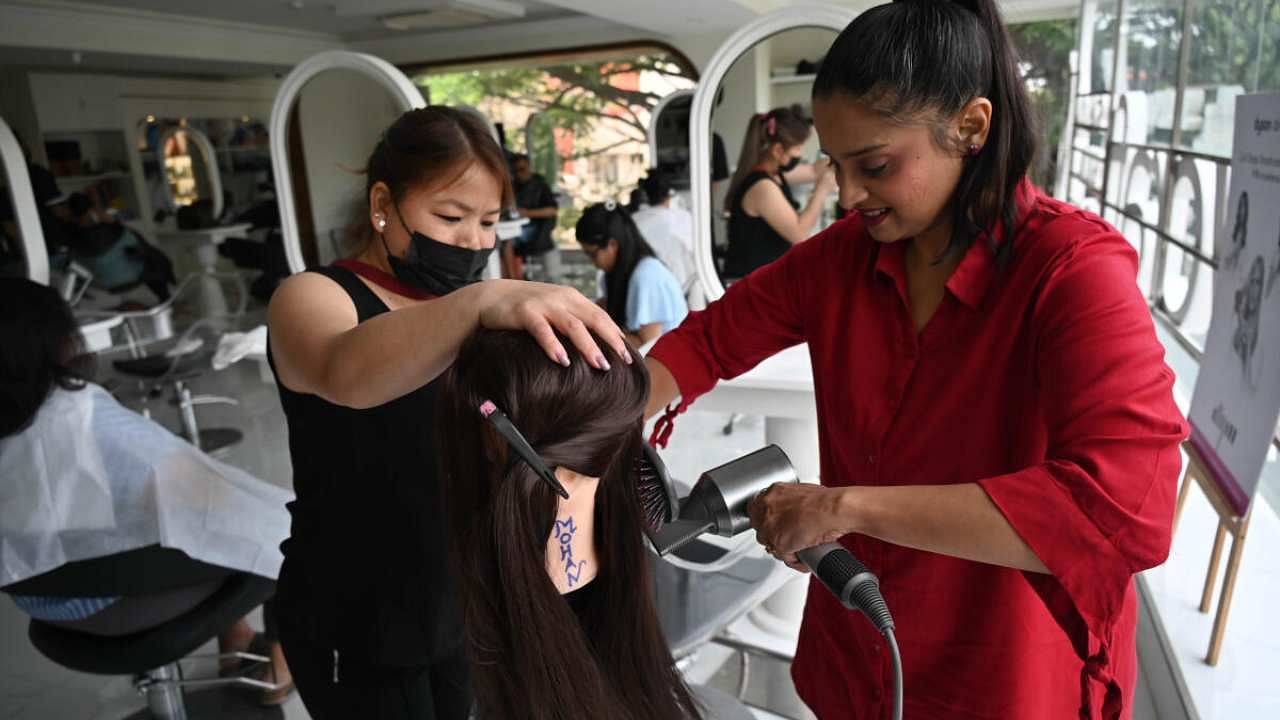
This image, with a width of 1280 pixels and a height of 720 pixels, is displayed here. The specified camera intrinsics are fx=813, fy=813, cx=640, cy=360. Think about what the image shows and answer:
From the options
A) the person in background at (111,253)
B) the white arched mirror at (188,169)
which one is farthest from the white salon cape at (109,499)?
the white arched mirror at (188,169)

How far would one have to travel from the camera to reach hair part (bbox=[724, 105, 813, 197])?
8.68ft

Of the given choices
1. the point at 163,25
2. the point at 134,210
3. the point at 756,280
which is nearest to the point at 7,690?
the point at 756,280

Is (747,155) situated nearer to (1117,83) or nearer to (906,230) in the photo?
(906,230)

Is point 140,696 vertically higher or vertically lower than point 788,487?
lower

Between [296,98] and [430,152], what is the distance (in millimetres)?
2572

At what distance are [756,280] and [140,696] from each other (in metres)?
2.17

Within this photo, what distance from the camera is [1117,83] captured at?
4020 mm

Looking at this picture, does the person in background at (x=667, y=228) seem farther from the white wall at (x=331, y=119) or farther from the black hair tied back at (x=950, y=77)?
the black hair tied back at (x=950, y=77)

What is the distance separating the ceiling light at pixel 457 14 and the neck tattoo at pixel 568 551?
6287 millimetres

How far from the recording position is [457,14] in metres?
6.92

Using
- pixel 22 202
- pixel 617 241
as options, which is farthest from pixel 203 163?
pixel 617 241

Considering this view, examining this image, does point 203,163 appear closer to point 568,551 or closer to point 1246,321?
point 568,551

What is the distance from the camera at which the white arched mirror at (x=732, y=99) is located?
2605mm

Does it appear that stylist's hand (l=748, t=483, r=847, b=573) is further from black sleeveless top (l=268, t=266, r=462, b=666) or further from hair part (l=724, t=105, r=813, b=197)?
hair part (l=724, t=105, r=813, b=197)
